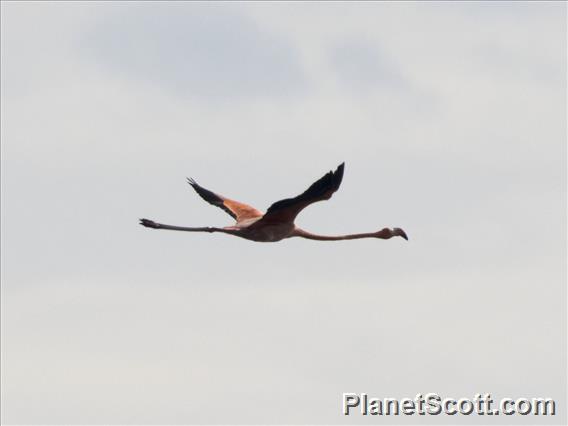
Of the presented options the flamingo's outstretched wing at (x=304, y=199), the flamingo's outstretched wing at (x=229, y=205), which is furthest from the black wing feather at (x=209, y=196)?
the flamingo's outstretched wing at (x=304, y=199)

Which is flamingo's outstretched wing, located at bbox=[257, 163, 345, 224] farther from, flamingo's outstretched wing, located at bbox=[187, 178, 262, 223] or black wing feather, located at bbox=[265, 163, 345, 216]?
flamingo's outstretched wing, located at bbox=[187, 178, 262, 223]

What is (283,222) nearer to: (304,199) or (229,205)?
(304,199)

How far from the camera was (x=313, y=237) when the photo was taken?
1617 inches

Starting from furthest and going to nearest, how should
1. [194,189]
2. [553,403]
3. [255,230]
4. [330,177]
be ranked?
[194,189] < [553,403] < [255,230] < [330,177]

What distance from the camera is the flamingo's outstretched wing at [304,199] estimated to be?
37.4 metres

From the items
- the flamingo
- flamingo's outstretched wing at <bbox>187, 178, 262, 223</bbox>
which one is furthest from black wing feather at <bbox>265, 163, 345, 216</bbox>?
flamingo's outstretched wing at <bbox>187, 178, 262, 223</bbox>

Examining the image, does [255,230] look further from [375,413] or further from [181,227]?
[375,413]

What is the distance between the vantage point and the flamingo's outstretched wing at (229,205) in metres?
43.1

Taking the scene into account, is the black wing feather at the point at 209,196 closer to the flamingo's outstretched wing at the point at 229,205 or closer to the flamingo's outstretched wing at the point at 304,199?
the flamingo's outstretched wing at the point at 229,205

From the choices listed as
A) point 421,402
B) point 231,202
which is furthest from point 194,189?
point 421,402

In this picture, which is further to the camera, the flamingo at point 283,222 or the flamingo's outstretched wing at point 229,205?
the flamingo's outstretched wing at point 229,205

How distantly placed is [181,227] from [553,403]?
37.7 feet

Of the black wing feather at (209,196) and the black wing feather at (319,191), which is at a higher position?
the black wing feather at (209,196)

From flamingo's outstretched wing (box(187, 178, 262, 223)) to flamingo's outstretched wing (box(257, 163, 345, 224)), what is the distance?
282cm
